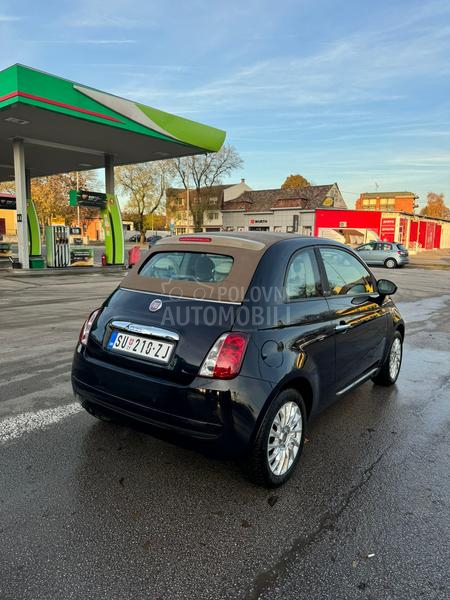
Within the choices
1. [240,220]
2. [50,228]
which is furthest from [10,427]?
[240,220]

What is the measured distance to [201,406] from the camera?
104 inches

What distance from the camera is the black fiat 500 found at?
268 centimetres

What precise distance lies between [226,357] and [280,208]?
5614cm

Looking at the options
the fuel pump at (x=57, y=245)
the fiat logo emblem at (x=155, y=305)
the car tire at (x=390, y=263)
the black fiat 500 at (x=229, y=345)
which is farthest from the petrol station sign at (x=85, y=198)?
the car tire at (x=390, y=263)

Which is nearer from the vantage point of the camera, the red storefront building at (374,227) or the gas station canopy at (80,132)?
the gas station canopy at (80,132)

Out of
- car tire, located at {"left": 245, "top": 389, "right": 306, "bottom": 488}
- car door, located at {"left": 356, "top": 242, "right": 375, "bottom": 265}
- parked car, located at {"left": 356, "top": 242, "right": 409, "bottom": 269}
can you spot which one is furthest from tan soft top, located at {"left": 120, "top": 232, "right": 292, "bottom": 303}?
car door, located at {"left": 356, "top": 242, "right": 375, "bottom": 265}

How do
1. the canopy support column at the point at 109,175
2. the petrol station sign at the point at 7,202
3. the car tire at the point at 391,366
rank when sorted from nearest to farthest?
the car tire at the point at 391,366
the canopy support column at the point at 109,175
the petrol station sign at the point at 7,202

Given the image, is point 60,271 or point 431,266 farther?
point 431,266

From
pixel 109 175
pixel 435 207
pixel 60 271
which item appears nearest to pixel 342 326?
pixel 60 271

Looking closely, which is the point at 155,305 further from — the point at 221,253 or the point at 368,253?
the point at 368,253

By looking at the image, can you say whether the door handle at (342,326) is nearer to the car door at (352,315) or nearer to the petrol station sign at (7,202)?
the car door at (352,315)

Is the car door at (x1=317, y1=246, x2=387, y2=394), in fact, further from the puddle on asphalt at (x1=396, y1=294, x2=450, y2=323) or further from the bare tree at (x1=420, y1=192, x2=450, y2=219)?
the bare tree at (x1=420, y1=192, x2=450, y2=219)

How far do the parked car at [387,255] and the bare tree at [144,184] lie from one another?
30.3 m

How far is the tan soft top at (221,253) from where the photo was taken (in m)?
2.99
